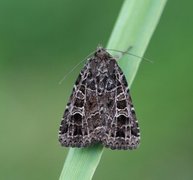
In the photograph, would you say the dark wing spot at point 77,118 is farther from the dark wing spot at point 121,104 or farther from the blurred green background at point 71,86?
the blurred green background at point 71,86

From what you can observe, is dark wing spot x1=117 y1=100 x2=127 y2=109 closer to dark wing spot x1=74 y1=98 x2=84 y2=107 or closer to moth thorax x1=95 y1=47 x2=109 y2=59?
dark wing spot x1=74 y1=98 x2=84 y2=107

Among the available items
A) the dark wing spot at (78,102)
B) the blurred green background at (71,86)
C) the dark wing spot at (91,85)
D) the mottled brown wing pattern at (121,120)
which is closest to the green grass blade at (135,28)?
the mottled brown wing pattern at (121,120)

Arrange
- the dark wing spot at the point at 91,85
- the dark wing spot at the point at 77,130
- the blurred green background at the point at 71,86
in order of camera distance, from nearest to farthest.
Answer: the dark wing spot at the point at 77,130
the dark wing spot at the point at 91,85
the blurred green background at the point at 71,86

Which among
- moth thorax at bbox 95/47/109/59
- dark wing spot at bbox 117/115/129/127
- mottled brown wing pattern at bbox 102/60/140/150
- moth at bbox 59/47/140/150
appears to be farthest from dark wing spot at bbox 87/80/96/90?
dark wing spot at bbox 117/115/129/127

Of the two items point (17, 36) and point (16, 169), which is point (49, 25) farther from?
point (16, 169)

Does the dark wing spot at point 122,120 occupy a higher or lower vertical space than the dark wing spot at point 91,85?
lower

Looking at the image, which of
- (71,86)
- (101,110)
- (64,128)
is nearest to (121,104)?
(101,110)
